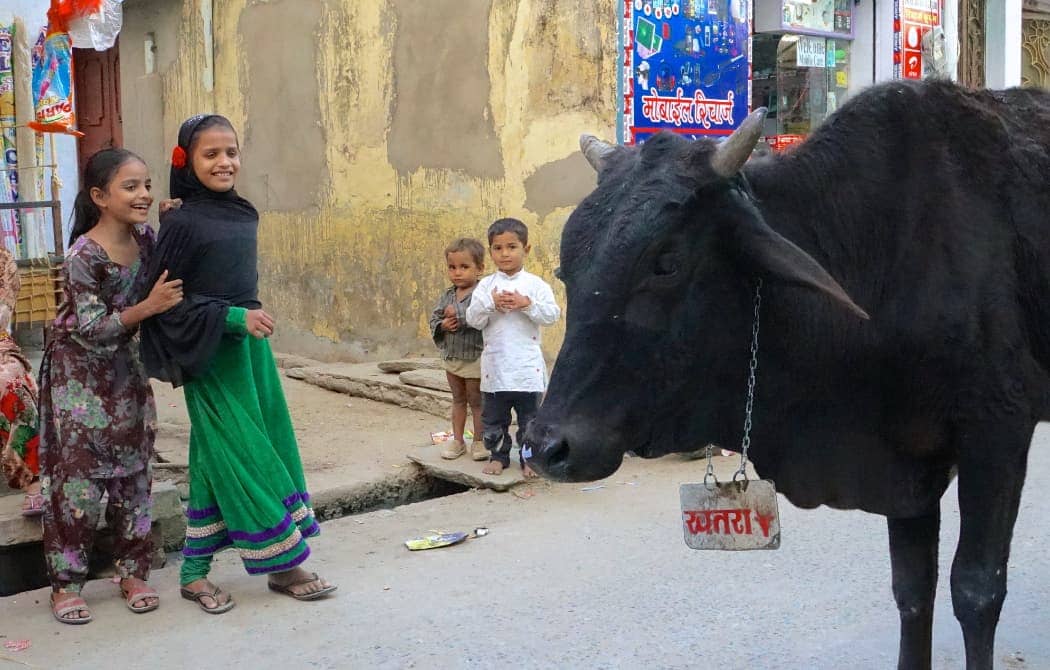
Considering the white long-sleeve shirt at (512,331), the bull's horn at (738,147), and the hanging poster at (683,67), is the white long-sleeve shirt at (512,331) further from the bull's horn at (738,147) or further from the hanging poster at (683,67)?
the bull's horn at (738,147)

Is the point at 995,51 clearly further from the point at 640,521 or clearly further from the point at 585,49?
the point at 640,521

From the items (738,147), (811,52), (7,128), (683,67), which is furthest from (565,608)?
(7,128)

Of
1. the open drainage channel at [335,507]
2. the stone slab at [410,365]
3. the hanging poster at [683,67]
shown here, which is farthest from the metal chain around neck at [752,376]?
the stone slab at [410,365]

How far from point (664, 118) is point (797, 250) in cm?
499

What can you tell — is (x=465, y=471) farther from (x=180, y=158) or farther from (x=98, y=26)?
(x=98, y=26)

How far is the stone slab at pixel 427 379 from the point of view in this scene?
26.5ft

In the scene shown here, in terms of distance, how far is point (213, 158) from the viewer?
14.9 ft

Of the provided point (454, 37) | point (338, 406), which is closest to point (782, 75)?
point (454, 37)

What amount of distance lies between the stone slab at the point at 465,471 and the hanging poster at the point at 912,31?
→ 4.71 meters

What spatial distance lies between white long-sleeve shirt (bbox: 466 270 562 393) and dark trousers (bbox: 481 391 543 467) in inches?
2.5

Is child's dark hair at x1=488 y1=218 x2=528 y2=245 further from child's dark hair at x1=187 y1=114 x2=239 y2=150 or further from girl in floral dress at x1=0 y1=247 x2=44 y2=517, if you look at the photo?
girl in floral dress at x1=0 y1=247 x2=44 y2=517

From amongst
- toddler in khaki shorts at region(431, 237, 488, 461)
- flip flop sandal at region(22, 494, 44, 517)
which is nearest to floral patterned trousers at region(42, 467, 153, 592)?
flip flop sandal at region(22, 494, 44, 517)

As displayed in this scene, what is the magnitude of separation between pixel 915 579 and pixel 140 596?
9.64 feet

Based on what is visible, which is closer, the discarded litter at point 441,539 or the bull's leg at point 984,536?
the bull's leg at point 984,536
